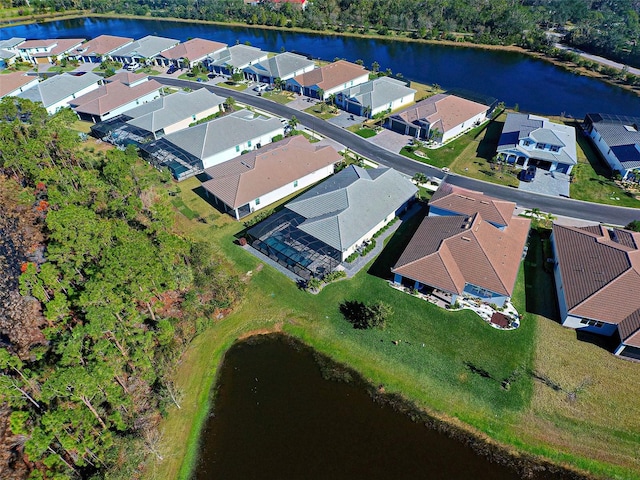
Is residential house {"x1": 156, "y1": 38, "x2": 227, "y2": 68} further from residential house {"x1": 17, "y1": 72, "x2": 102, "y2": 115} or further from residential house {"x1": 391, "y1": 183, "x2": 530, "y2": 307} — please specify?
residential house {"x1": 391, "y1": 183, "x2": 530, "y2": 307}

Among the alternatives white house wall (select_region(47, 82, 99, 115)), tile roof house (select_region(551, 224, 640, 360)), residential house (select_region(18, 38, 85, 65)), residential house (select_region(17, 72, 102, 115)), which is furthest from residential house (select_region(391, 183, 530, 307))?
residential house (select_region(18, 38, 85, 65))

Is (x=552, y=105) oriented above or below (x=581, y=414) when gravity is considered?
above

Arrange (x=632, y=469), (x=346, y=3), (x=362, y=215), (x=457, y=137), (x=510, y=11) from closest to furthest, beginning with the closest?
(x=632, y=469) → (x=362, y=215) → (x=457, y=137) → (x=510, y=11) → (x=346, y=3)

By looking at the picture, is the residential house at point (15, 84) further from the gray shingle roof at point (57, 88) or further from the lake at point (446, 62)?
the lake at point (446, 62)

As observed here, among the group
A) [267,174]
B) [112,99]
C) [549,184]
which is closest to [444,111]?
[549,184]

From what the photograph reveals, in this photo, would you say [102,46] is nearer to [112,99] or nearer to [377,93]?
[112,99]

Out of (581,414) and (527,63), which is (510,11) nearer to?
(527,63)

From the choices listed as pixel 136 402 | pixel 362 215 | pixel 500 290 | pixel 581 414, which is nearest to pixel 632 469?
pixel 581 414
